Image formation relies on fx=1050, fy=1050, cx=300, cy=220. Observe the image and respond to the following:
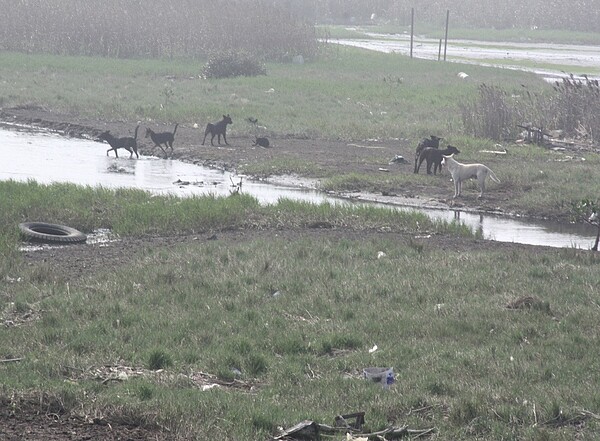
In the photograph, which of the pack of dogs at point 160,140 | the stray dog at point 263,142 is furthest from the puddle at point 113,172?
the stray dog at point 263,142

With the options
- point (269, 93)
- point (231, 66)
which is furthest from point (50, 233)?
point (231, 66)

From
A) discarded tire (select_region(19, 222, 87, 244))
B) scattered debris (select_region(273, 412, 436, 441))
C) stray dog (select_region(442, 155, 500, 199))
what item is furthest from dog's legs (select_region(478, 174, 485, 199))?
scattered debris (select_region(273, 412, 436, 441))

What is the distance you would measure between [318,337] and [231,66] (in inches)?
1411

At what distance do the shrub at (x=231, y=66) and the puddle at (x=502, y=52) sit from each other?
→ 596 inches

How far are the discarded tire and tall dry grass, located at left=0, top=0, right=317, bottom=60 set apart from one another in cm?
3488

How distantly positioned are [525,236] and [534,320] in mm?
7622

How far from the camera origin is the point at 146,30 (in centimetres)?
5294

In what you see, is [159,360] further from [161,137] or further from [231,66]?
[231,66]

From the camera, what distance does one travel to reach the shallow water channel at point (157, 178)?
19.5m

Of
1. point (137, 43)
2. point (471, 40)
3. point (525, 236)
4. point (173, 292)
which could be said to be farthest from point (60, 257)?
point (471, 40)

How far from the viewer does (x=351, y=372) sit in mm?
9820

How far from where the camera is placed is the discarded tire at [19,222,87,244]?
1556 centimetres

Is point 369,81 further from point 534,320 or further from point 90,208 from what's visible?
point 534,320

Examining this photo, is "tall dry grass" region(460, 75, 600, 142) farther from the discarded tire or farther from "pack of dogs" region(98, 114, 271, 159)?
the discarded tire
